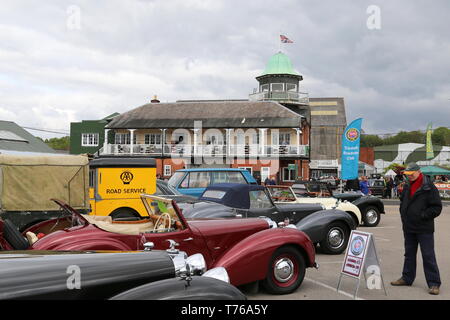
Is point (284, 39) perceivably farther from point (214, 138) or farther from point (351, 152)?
point (351, 152)

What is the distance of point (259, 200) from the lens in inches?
370

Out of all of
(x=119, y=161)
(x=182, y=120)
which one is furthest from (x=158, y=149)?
(x=119, y=161)

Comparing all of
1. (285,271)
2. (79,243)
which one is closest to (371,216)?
(285,271)

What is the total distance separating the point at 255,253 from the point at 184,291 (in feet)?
9.31

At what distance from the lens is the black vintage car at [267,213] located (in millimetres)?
9055

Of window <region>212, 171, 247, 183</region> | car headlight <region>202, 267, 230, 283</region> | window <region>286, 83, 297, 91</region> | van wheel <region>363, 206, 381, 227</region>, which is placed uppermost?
window <region>286, 83, 297, 91</region>

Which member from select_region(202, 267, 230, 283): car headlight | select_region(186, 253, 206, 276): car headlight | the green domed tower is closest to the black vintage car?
select_region(202, 267, 230, 283): car headlight

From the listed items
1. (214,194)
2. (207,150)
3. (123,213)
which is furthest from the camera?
(207,150)

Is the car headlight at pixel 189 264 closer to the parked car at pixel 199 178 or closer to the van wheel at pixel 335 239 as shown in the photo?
the van wheel at pixel 335 239

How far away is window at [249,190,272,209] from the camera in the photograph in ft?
30.7

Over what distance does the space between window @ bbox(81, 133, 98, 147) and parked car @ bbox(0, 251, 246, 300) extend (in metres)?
45.2

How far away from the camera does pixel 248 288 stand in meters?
6.37

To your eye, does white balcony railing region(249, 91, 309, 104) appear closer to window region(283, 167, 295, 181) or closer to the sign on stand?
window region(283, 167, 295, 181)

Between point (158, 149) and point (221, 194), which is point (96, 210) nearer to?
point (221, 194)
